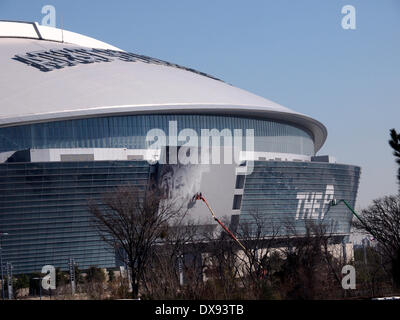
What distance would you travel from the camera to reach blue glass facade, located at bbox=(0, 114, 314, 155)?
174ft

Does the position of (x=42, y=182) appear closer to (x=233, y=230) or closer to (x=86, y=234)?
(x=86, y=234)

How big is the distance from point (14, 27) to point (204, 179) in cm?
3081

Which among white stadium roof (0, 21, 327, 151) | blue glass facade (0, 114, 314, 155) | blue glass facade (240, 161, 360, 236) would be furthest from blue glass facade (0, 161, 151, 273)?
blue glass facade (240, 161, 360, 236)

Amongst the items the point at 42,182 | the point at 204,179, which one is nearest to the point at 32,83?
the point at 42,182

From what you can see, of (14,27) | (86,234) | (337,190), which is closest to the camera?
(86,234)

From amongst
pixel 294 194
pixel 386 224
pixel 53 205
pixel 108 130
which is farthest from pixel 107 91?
pixel 386 224

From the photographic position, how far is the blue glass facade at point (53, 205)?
165ft

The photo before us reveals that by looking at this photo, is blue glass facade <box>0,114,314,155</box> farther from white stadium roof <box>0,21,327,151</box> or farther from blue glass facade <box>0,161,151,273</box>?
blue glass facade <box>0,161,151,273</box>

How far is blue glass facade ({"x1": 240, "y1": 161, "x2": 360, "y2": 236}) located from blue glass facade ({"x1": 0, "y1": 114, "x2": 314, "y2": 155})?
4041mm

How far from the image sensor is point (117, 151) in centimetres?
5525

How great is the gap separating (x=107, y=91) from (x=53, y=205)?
1129 cm

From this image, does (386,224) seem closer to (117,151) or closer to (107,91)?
(117,151)

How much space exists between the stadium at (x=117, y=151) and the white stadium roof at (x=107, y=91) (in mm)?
100

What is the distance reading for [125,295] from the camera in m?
30.3
